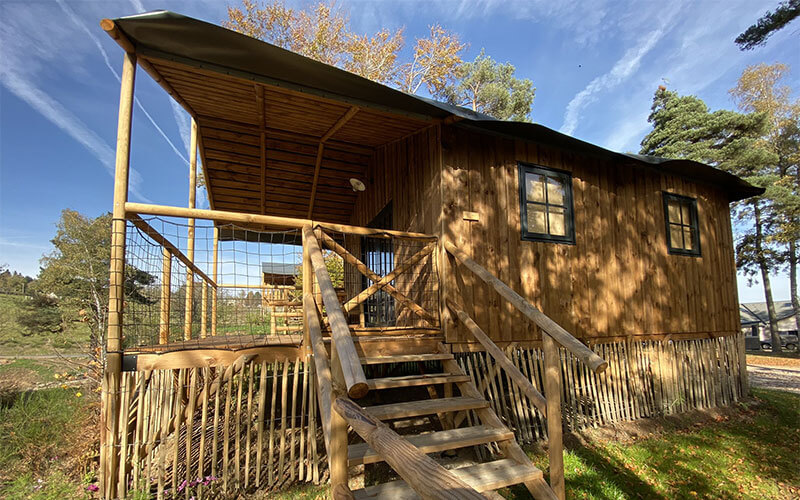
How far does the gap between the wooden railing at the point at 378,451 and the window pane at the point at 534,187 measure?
3816mm

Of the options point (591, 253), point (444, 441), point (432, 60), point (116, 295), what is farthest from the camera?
point (432, 60)

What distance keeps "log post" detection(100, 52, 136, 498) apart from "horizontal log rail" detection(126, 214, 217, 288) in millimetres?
212

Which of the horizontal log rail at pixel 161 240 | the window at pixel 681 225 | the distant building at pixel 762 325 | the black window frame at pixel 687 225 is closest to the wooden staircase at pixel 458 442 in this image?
the horizontal log rail at pixel 161 240

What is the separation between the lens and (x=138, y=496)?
2926mm

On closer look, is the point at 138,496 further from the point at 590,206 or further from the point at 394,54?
the point at 394,54

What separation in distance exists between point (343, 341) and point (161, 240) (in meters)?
3.48

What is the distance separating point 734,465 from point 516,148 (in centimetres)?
461

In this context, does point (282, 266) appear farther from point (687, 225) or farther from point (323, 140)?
point (687, 225)

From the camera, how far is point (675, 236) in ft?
21.7

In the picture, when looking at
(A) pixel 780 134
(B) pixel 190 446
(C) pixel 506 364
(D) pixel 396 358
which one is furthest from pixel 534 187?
(A) pixel 780 134

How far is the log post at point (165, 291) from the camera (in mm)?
4312

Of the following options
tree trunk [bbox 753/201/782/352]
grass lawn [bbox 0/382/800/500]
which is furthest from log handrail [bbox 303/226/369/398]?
tree trunk [bbox 753/201/782/352]

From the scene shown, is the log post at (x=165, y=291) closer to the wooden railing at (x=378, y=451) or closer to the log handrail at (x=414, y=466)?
the wooden railing at (x=378, y=451)

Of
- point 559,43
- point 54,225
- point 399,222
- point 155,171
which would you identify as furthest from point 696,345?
point 155,171
